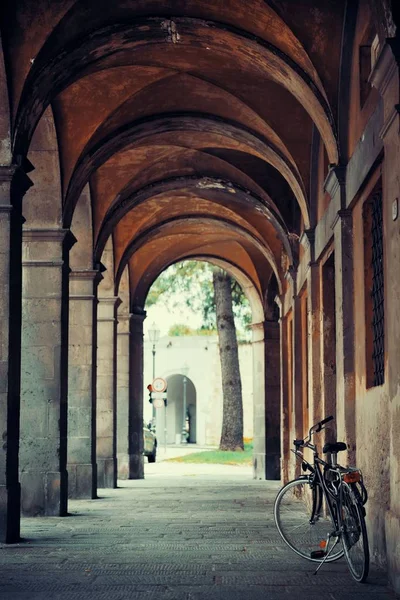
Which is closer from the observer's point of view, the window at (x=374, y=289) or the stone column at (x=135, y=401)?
the window at (x=374, y=289)

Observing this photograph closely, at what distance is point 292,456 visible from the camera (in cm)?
1828

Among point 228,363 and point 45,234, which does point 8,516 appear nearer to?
point 45,234

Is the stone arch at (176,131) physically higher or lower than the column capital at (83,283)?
higher

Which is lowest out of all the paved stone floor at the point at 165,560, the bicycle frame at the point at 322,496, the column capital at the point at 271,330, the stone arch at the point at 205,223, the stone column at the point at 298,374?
the paved stone floor at the point at 165,560

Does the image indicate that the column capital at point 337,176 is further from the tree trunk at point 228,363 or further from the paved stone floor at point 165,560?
the tree trunk at point 228,363

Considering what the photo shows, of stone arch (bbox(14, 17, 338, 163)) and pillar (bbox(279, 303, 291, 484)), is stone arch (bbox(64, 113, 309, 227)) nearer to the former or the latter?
stone arch (bbox(14, 17, 338, 163))

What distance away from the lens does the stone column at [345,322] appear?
984 centimetres

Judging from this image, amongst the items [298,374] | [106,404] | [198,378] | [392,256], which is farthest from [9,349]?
[198,378]

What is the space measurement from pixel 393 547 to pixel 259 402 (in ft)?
54.6

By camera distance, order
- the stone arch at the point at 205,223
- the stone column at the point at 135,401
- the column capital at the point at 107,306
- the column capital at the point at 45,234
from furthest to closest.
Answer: the stone column at the point at 135,401
the stone arch at the point at 205,223
the column capital at the point at 107,306
the column capital at the point at 45,234

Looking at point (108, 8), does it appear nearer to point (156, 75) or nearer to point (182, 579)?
point (156, 75)

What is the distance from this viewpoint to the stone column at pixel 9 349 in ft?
31.6

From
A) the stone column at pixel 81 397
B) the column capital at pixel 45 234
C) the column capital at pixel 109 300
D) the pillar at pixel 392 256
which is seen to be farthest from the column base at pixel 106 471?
the pillar at pixel 392 256

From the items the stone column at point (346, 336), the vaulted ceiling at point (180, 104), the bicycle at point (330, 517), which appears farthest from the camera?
the vaulted ceiling at point (180, 104)
